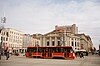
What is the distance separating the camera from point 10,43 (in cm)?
10456

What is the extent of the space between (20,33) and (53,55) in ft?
248

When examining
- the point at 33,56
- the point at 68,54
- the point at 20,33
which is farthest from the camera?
the point at 20,33

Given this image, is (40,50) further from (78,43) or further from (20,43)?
(78,43)

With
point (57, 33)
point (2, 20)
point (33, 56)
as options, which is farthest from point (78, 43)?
point (2, 20)

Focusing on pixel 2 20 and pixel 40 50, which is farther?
pixel 40 50

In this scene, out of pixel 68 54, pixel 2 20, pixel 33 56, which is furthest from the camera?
pixel 33 56

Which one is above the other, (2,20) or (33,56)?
(2,20)

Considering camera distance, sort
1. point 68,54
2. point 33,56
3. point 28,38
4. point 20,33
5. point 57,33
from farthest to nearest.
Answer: point 57,33
point 20,33
point 28,38
point 33,56
point 68,54

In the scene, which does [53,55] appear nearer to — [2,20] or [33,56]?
[33,56]

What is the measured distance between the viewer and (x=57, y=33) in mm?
136250

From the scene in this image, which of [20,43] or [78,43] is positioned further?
[78,43]

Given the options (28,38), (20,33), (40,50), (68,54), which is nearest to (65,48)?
(68,54)

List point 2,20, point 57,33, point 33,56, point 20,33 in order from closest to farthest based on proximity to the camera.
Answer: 1. point 2,20
2. point 33,56
3. point 20,33
4. point 57,33

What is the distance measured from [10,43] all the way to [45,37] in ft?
122
